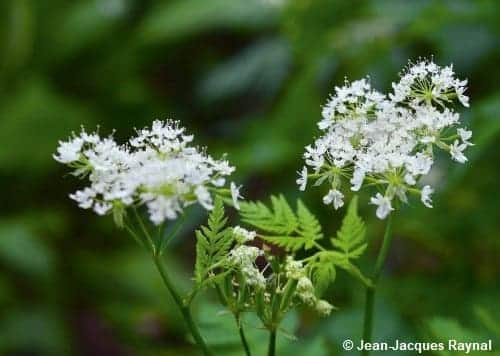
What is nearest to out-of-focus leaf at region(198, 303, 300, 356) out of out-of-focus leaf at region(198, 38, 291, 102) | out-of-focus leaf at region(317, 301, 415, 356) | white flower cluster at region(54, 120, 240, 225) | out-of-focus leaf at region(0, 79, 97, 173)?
white flower cluster at region(54, 120, 240, 225)

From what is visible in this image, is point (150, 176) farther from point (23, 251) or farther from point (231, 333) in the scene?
point (23, 251)

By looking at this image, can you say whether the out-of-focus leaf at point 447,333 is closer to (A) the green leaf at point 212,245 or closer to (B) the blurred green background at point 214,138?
(B) the blurred green background at point 214,138

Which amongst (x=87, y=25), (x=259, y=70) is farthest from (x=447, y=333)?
(x=87, y=25)

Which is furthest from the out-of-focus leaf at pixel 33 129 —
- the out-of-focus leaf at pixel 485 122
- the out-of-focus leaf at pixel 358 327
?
the out-of-focus leaf at pixel 485 122

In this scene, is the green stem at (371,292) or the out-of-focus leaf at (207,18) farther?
the out-of-focus leaf at (207,18)

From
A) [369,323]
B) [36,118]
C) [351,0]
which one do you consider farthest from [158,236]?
[36,118]

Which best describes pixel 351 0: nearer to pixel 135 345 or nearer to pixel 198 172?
pixel 135 345
